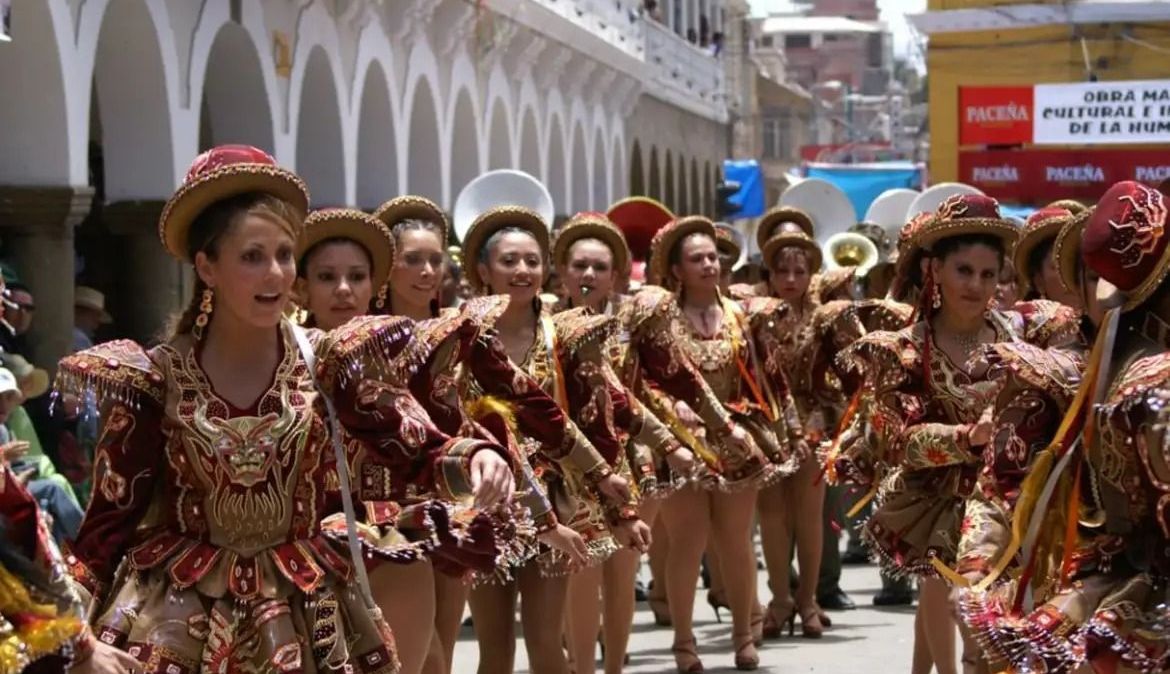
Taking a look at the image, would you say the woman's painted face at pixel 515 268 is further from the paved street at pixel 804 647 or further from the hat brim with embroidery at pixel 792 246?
the hat brim with embroidery at pixel 792 246

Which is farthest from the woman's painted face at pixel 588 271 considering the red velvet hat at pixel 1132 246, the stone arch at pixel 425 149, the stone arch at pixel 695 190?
the stone arch at pixel 695 190

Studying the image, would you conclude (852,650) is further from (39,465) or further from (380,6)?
(380,6)

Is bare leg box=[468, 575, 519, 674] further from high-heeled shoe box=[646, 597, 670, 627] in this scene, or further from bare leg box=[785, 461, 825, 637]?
high-heeled shoe box=[646, 597, 670, 627]

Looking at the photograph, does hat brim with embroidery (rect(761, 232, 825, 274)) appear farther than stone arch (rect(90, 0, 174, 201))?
No

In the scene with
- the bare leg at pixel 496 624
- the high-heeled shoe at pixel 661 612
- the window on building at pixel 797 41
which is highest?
the window on building at pixel 797 41

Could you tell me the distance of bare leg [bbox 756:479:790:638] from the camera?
12875 mm

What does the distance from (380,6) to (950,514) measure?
1549 centimetres

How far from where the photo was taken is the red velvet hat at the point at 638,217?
1422cm

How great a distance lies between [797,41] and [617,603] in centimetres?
10986

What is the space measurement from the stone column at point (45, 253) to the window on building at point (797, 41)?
10471 cm

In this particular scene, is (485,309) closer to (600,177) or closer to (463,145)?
(463,145)

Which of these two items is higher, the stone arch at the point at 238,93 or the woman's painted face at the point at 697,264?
the stone arch at the point at 238,93

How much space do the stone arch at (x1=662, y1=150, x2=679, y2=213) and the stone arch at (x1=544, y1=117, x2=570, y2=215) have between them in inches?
406

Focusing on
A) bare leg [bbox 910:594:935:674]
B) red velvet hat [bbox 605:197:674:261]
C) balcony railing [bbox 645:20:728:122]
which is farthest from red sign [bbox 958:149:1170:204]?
bare leg [bbox 910:594:935:674]
